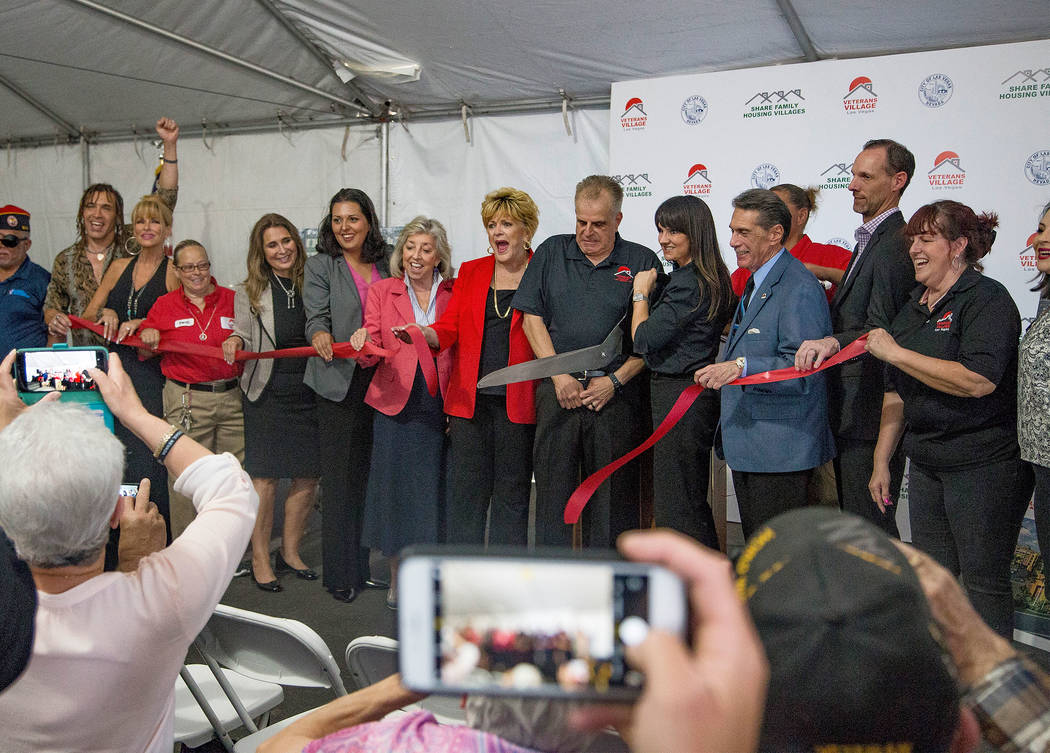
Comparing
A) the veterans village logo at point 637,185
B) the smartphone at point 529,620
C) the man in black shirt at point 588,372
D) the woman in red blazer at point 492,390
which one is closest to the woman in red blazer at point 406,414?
the woman in red blazer at point 492,390

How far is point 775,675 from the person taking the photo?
2.07 ft

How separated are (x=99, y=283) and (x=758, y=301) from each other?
3.55m

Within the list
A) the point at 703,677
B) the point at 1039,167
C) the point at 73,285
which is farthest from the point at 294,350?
the point at 1039,167

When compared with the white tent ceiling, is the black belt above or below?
below

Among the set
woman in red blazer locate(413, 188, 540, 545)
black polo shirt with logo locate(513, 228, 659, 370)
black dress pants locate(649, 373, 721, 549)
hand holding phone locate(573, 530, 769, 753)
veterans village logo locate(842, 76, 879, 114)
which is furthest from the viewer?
veterans village logo locate(842, 76, 879, 114)

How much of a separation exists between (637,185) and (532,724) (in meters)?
4.50

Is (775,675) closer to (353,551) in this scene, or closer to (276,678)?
(276,678)

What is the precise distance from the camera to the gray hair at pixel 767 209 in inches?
122

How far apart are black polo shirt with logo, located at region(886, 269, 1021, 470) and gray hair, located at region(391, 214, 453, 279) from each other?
7.15 ft

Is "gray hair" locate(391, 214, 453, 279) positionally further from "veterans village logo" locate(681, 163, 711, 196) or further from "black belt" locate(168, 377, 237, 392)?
"veterans village logo" locate(681, 163, 711, 196)

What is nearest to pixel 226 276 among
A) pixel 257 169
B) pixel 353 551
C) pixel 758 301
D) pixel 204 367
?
pixel 257 169

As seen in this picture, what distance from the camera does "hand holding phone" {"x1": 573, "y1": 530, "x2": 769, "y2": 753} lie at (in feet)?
1.68

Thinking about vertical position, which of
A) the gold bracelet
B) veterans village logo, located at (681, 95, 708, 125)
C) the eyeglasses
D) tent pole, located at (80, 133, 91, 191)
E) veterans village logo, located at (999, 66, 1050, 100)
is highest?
tent pole, located at (80, 133, 91, 191)

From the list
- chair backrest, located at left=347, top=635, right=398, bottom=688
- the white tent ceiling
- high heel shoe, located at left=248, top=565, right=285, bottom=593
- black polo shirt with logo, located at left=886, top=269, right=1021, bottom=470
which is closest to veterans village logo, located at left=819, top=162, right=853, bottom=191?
the white tent ceiling
